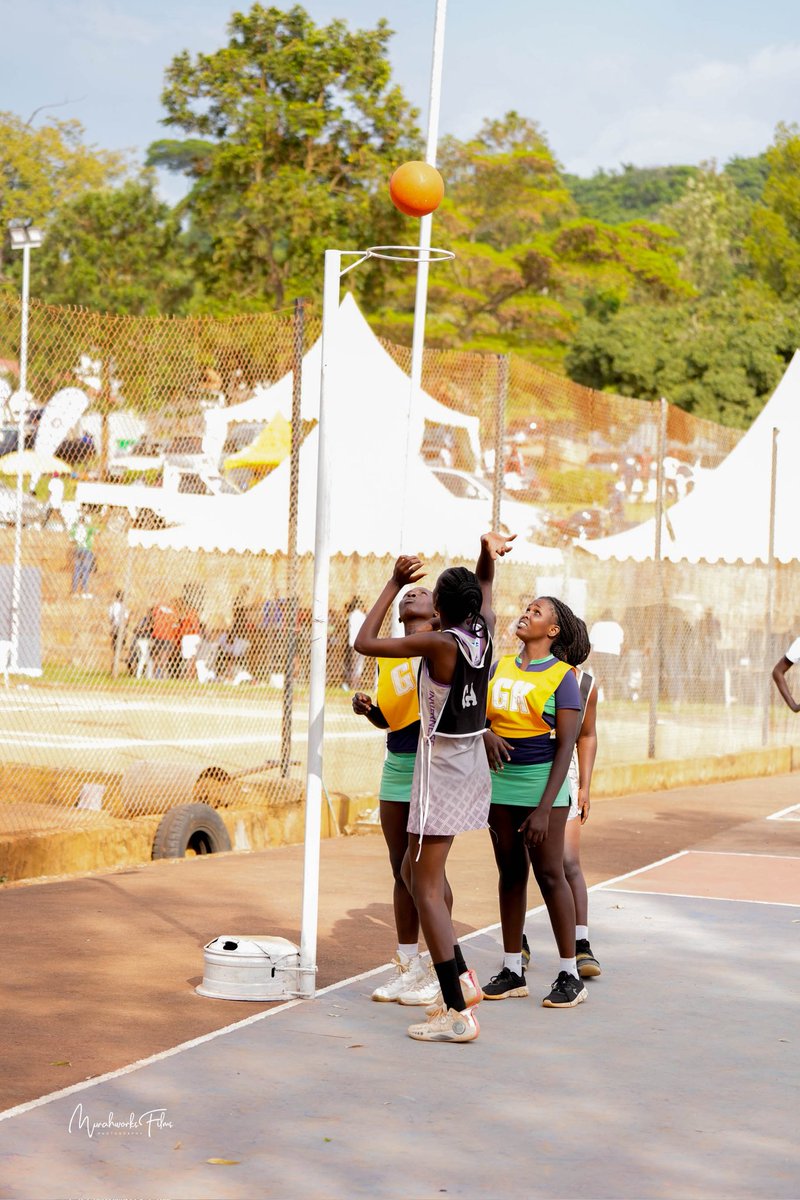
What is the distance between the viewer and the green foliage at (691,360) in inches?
1570

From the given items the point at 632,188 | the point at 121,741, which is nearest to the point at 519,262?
the point at 121,741

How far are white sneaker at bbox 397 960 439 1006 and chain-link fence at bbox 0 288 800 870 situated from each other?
3549mm

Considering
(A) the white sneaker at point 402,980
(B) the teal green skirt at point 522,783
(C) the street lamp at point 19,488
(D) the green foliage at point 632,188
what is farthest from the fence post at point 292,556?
(D) the green foliage at point 632,188

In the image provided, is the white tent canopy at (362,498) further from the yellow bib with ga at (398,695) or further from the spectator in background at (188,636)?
the yellow bib with ga at (398,695)

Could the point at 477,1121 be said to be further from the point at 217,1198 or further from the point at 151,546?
the point at 151,546

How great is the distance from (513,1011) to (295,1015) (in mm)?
913

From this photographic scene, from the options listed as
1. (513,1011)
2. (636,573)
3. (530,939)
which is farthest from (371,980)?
(636,573)

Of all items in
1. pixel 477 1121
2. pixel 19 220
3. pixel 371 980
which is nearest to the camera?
pixel 477 1121

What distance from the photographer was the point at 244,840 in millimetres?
10844

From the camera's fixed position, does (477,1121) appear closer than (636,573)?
Yes

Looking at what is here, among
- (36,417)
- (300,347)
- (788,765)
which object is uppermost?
(300,347)

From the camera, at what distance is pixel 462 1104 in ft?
16.9

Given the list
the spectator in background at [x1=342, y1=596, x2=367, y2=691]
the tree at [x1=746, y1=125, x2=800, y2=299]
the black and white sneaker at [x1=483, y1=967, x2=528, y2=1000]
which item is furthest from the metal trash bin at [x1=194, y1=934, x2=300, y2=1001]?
the tree at [x1=746, y1=125, x2=800, y2=299]

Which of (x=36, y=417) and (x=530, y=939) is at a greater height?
(x=36, y=417)
